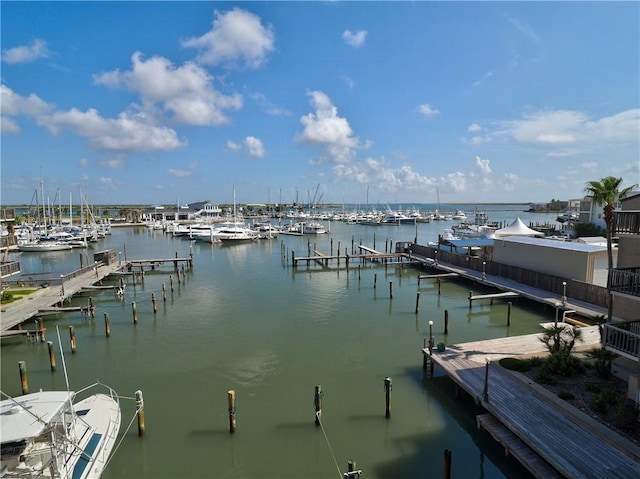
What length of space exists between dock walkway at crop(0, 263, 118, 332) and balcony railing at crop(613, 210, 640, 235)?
34.0 meters

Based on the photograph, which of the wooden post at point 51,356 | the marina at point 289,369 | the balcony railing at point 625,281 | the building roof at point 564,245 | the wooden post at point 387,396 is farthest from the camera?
the building roof at point 564,245

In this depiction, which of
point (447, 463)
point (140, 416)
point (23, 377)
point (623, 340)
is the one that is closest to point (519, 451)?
point (447, 463)

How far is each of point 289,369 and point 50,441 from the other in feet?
38.5

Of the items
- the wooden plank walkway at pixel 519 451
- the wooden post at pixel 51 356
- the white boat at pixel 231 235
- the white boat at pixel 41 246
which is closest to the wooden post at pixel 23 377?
the wooden post at pixel 51 356

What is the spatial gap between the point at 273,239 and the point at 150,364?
229ft

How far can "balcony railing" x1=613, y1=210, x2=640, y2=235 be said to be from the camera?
506 inches

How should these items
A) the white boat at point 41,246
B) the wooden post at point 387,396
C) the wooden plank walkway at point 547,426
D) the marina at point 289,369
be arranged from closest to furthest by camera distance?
the wooden plank walkway at point 547,426 → the marina at point 289,369 → the wooden post at point 387,396 → the white boat at point 41,246

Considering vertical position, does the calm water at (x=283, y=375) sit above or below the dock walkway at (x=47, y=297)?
below

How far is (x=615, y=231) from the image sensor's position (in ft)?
44.8

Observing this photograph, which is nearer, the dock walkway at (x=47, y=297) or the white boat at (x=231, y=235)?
the dock walkway at (x=47, y=297)

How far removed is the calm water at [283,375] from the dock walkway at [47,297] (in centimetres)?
159

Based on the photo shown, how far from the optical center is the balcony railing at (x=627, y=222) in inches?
506

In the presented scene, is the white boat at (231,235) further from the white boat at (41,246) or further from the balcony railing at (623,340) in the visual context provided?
the balcony railing at (623,340)

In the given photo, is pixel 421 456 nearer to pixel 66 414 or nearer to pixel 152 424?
pixel 152 424
